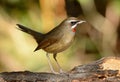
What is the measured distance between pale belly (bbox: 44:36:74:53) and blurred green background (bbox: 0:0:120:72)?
1.98 m

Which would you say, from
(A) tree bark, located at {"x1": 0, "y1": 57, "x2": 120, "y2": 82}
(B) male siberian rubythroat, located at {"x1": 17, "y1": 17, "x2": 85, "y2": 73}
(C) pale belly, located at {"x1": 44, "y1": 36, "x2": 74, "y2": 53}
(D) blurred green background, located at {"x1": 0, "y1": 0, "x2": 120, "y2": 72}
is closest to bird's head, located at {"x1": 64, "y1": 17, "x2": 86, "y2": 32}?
(B) male siberian rubythroat, located at {"x1": 17, "y1": 17, "x2": 85, "y2": 73}

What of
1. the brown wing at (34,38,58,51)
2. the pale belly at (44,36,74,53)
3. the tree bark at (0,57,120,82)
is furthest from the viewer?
the brown wing at (34,38,58,51)

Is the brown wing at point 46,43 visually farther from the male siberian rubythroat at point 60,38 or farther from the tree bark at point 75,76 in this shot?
the tree bark at point 75,76

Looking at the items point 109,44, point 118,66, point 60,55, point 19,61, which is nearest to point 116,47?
point 109,44

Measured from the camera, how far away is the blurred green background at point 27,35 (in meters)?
8.52

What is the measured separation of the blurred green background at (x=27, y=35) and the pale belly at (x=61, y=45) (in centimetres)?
198

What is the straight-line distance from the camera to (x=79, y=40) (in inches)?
362

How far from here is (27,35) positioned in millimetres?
8734

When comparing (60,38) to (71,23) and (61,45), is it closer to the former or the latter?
(61,45)

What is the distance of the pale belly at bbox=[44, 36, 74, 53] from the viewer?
6.33 metres

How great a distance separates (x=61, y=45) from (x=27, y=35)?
2444 mm

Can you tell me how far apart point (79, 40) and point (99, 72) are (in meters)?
3.64

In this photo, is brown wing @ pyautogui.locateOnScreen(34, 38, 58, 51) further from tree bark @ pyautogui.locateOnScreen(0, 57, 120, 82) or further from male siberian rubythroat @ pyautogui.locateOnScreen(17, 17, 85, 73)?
tree bark @ pyautogui.locateOnScreen(0, 57, 120, 82)

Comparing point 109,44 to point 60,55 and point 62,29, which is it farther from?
point 62,29
